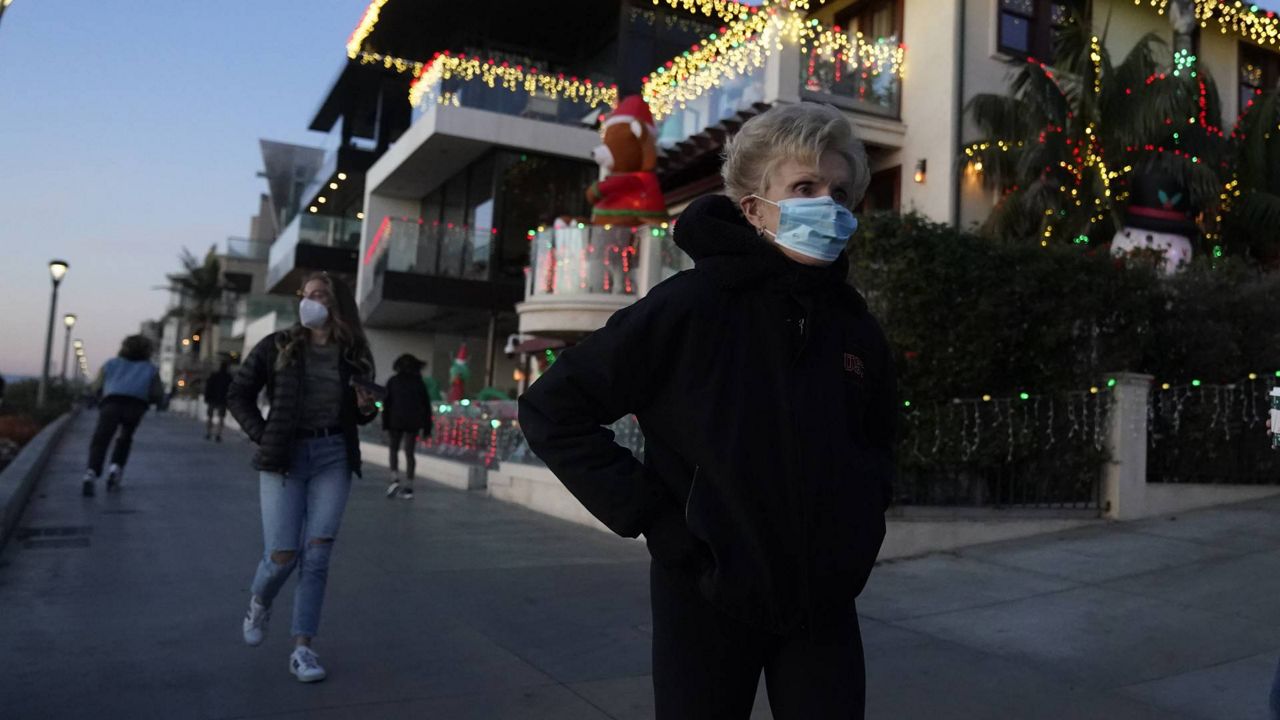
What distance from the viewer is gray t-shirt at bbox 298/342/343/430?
15.1 feet

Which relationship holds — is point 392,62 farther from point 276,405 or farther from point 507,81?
point 276,405

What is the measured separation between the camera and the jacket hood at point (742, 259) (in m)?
2.07

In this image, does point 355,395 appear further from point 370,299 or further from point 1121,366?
point 370,299

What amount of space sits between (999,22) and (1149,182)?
3677 millimetres

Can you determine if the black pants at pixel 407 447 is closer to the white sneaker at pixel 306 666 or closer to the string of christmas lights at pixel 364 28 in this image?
the white sneaker at pixel 306 666

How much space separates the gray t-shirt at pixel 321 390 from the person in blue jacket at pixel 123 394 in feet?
22.0

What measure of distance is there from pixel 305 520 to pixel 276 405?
54cm

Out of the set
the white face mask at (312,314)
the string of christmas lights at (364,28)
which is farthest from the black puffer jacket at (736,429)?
the string of christmas lights at (364,28)

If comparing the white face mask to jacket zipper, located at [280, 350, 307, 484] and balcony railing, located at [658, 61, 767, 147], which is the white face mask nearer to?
jacket zipper, located at [280, 350, 307, 484]

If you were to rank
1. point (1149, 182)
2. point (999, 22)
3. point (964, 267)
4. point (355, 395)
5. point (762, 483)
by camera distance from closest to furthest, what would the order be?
1. point (762, 483)
2. point (355, 395)
3. point (964, 267)
4. point (1149, 182)
5. point (999, 22)

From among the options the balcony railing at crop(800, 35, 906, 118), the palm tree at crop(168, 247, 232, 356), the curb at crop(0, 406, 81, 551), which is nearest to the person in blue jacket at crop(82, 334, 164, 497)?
the curb at crop(0, 406, 81, 551)

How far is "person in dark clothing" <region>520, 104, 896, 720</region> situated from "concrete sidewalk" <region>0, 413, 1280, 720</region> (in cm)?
221

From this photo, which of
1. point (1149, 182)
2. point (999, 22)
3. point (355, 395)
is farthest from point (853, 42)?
point (355, 395)

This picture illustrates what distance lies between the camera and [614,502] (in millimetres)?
1974
